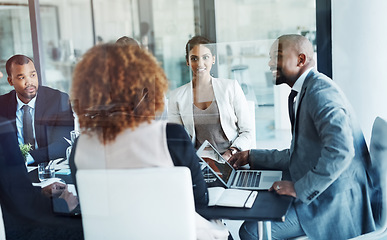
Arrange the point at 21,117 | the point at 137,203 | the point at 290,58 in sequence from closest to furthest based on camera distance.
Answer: the point at 137,203, the point at 290,58, the point at 21,117

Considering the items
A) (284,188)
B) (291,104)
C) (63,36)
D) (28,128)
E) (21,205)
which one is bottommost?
(21,205)

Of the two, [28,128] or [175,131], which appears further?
[28,128]

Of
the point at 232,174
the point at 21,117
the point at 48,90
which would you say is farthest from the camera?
the point at 21,117

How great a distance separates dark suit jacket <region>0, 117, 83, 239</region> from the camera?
2168 mm

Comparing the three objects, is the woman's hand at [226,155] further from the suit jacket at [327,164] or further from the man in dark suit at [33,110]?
the man in dark suit at [33,110]

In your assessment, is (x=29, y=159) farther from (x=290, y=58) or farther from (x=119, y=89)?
(x=290, y=58)

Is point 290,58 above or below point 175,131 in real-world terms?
above

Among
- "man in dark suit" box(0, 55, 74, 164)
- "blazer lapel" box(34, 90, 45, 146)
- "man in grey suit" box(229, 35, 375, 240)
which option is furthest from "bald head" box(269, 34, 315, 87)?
"blazer lapel" box(34, 90, 45, 146)

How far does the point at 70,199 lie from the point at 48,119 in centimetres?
56

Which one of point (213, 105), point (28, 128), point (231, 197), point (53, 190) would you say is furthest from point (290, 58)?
point (28, 128)

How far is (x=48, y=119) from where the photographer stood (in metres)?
2.37

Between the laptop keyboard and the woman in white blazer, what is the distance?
0.12m

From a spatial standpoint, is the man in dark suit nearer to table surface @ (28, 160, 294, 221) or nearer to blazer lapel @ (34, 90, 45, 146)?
blazer lapel @ (34, 90, 45, 146)

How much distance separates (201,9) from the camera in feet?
6.82
